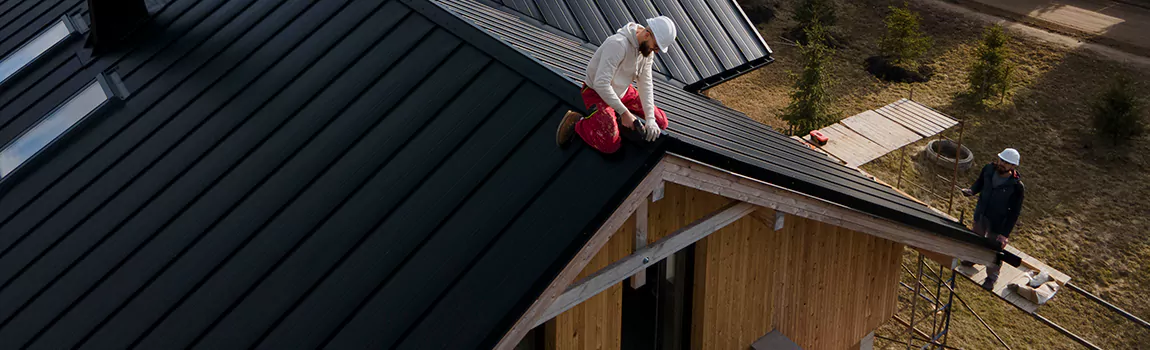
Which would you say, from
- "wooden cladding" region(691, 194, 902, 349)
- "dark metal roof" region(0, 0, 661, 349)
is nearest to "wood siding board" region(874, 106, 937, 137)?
"wooden cladding" region(691, 194, 902, 349)

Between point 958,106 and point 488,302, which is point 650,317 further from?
point 958,106

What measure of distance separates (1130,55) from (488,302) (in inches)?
1048

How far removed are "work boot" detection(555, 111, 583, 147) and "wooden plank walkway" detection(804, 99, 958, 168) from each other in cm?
1051

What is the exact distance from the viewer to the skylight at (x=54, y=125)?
924 centimetres

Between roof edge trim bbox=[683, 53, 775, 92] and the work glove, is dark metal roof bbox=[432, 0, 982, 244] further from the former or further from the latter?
roof edge trim bbox=[683, 53, 775, 92]

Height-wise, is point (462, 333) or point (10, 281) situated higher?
point (10, 281)

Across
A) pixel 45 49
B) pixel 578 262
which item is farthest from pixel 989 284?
pixel 45 49

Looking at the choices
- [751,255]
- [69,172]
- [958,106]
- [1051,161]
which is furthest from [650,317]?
[958,106]

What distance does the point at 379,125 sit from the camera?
26.6 feet

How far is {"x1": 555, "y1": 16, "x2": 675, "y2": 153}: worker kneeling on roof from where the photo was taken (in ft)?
22.0

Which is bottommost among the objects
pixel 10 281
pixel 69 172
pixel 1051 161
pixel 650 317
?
pixel 1051 161

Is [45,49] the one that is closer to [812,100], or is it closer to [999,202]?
[999,202]

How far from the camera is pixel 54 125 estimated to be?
375 inches

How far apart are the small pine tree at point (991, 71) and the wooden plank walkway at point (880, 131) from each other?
694 cm
